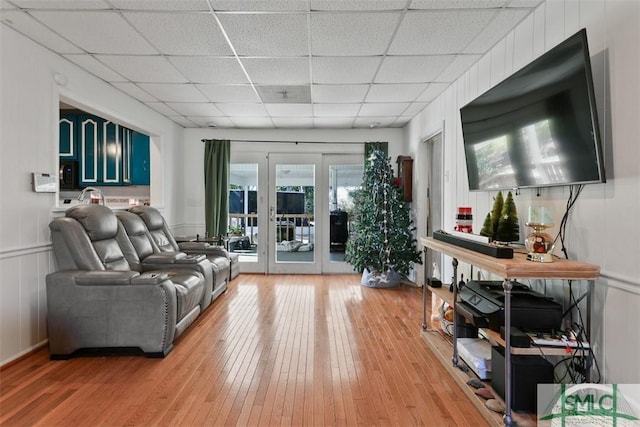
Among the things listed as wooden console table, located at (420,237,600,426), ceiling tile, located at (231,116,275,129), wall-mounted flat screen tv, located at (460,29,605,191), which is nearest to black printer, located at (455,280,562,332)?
wooden console table, located at (420,237,600,426)

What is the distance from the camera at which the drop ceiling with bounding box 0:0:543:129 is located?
7.65 feet

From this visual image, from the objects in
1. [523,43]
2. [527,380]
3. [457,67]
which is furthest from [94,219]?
[523,43]

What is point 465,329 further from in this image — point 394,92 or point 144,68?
point 144,68

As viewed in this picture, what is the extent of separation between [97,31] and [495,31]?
9.57 ft

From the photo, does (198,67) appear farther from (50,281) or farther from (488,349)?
(488,349)

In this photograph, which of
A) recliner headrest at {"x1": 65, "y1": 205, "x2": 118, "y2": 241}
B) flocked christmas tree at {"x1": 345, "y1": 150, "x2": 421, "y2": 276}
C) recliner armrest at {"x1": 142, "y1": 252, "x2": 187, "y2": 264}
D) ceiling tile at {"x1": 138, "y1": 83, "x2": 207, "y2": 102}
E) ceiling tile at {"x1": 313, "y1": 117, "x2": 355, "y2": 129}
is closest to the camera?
recliner headrest at {"x1": 65, "y1": 205, "x2": 118, "y2": 241}

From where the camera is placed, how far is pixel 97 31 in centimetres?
263

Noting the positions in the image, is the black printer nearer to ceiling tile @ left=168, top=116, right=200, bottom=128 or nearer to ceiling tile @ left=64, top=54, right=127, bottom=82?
ceiling tile @ left=64, top=54, right=127, bottom=82

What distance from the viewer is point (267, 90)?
3977 mm

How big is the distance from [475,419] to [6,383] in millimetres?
2901

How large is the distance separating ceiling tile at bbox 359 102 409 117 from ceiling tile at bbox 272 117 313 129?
0.87m

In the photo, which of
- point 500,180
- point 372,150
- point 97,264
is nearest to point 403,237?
point 372,150

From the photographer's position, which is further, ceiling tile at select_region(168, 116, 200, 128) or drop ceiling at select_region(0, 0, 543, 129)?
ceiling tile at select_region(168, 116, 200, 128)

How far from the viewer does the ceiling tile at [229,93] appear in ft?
12.7
